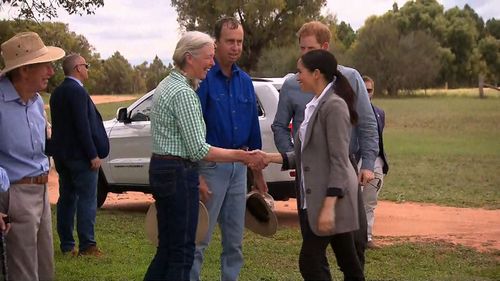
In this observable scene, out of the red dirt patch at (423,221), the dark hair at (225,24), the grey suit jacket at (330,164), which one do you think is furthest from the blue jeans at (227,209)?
the red dirt patch at (423,221)

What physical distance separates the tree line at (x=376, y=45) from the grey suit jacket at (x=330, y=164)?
106 feet

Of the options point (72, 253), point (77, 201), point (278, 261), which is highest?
point (77, 201)

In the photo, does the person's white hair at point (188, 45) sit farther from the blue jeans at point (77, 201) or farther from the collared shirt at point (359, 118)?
the blue jeans at point (77, 201)

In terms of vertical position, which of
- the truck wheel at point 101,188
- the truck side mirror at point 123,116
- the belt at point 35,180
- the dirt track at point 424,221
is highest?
the belt at point 35,180

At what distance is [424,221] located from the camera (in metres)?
10.7

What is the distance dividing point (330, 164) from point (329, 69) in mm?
607

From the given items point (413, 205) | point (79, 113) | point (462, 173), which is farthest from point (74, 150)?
point (462, 173)

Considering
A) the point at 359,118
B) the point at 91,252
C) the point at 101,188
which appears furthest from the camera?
the point at 101,188

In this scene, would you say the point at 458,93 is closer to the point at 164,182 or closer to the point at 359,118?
the point at 359,118

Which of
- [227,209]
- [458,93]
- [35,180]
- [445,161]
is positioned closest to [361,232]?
[227,209]

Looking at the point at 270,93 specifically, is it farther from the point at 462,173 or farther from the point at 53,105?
the point at 462,173

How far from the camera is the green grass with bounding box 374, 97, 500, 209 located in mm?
13336

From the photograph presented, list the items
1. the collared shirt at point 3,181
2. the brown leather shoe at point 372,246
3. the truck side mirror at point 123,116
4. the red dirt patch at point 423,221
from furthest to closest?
the truck side mirror at point 123,116, the red dirt patch at point 423,221, the brown leather shoe at point 372,246, the collared shirt at point 3,181

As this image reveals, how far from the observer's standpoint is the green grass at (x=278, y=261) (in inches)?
273
